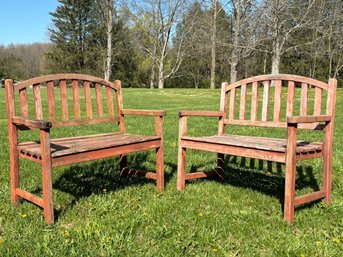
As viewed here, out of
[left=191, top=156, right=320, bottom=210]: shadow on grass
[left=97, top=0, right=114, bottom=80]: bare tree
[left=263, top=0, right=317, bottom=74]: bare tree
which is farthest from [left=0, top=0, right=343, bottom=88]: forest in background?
[left=191, top=156, right=320, bottom=210]: shadow on grass

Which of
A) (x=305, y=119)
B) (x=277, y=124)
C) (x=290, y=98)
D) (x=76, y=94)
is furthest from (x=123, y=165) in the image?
(x=305, y=119)

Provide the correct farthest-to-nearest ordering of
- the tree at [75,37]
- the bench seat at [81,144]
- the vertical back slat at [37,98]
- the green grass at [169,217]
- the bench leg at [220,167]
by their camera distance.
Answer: the tree at [75,37] < the bench leg at [220,167] < the vertical back slat at [37,98] < the bench seat at [81,144] < the green grass at [169,217]

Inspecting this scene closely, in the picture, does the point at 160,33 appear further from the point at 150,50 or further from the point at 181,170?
the point at 181,170

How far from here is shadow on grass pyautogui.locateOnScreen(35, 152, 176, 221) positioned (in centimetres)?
392

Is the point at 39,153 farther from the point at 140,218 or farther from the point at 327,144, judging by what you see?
the point at 327,144

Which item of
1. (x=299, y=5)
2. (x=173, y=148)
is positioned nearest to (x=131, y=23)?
(x=299, y=5)

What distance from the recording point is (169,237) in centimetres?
281

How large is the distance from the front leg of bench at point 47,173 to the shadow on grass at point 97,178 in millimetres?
293

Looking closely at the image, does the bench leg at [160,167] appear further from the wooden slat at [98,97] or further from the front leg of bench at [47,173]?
the front leg of bench at [47,173]

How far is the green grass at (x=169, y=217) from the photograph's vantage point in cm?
263

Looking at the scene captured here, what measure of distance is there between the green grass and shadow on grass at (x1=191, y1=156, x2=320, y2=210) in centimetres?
1

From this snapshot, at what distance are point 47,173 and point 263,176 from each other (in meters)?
2.68

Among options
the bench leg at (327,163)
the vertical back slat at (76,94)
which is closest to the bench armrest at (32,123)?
the vertical back slat at (76,94)

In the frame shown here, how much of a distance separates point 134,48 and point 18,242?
136 ft
